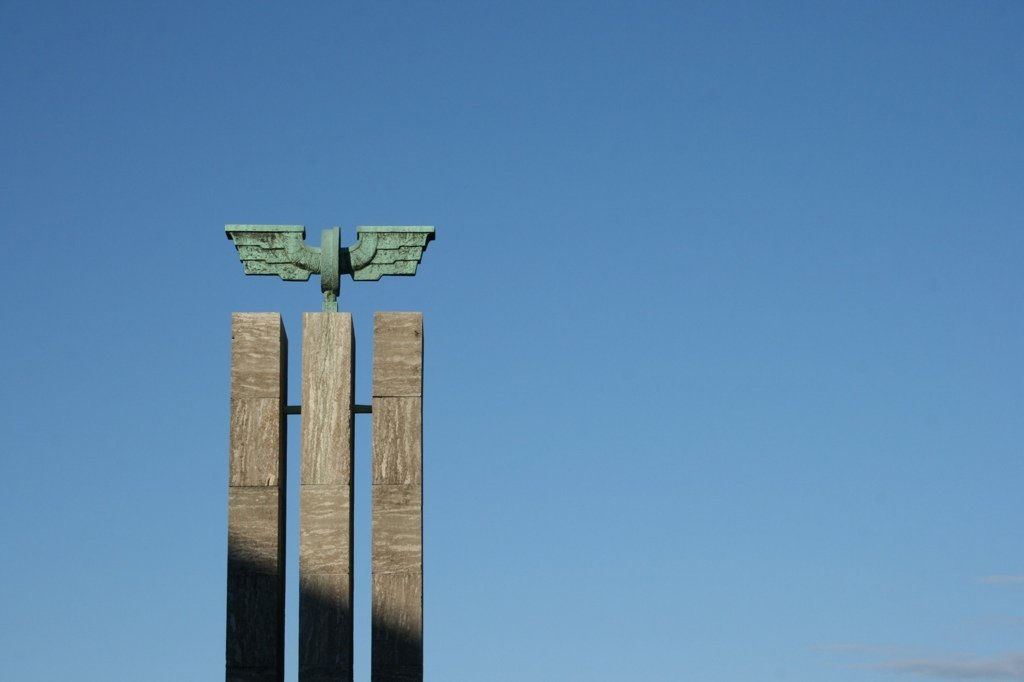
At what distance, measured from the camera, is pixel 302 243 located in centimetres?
2152

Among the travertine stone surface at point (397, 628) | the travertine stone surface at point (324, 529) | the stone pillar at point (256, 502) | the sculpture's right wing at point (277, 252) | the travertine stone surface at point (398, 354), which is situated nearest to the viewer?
the travertine stone surface at point (397, 628)

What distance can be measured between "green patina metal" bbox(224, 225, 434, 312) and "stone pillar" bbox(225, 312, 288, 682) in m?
0.65

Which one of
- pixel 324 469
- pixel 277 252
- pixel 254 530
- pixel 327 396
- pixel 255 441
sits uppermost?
pixel 277 252

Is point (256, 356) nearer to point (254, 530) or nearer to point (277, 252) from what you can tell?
point (277, 252)

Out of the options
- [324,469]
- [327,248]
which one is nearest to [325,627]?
[324,469]

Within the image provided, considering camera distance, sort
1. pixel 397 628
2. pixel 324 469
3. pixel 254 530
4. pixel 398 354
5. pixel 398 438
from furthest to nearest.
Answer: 1. pixel 398 354
2. pixel 398 438
3. pixel 324 469
4. pixel 254 530
5. pixel 397 628

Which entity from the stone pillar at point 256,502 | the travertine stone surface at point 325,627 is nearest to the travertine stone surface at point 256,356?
the stone pillar at point 256,502

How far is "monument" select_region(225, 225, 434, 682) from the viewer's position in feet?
67.7

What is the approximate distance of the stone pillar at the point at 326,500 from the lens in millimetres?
20625

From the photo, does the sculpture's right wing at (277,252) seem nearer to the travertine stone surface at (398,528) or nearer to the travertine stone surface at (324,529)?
the travertine stone surface at (324,529)

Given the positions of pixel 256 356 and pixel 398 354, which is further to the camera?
pixel 398 354

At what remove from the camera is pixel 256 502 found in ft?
68.8

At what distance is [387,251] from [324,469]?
8.67 feet

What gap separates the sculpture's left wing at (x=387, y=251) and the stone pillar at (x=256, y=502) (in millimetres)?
1147
